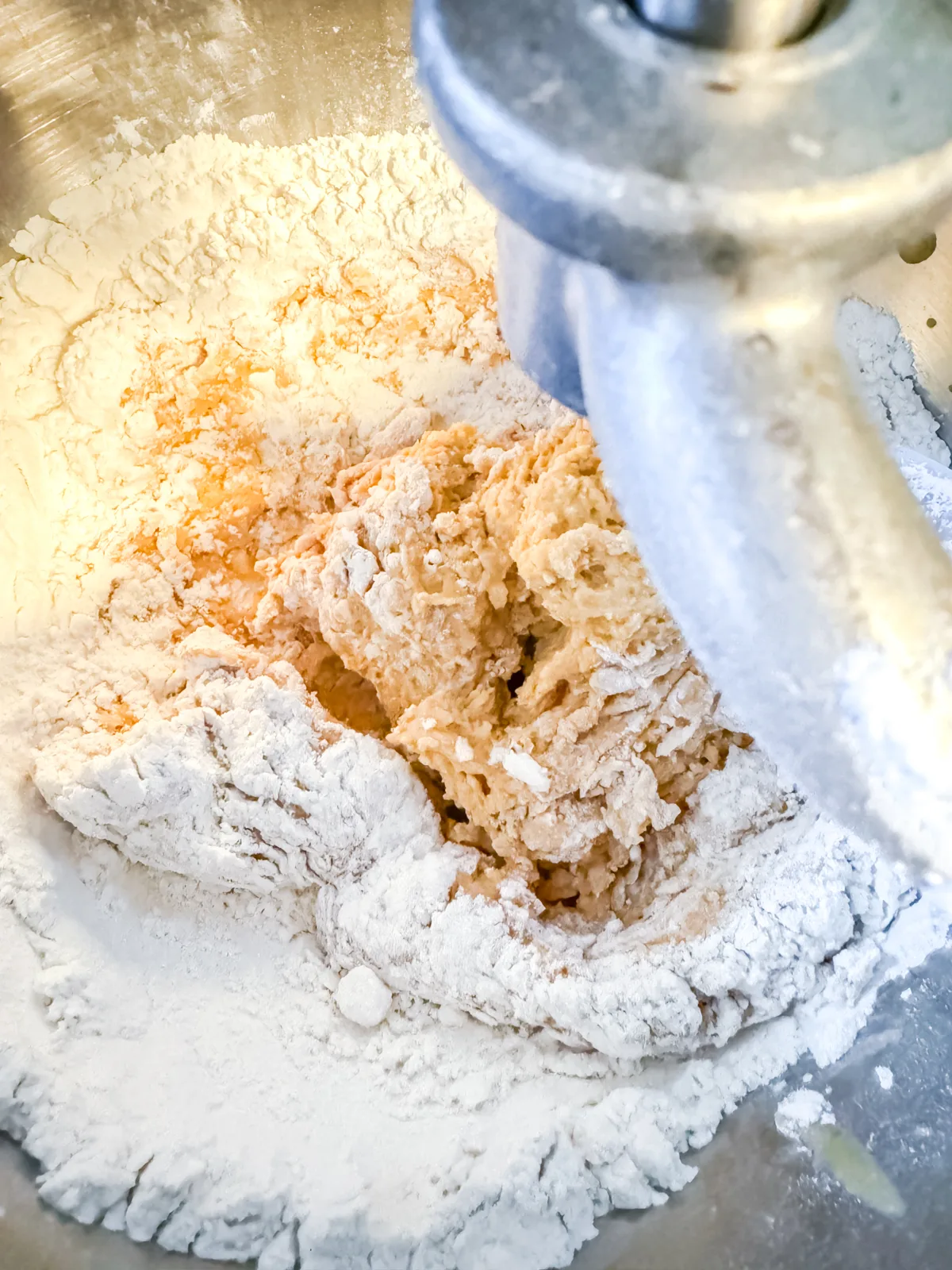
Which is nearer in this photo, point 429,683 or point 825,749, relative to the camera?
point 825,749

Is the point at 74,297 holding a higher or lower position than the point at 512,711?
higher

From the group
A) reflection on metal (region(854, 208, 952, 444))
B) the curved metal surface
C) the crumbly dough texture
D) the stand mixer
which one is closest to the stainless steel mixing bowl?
reflection on metal (region(854, 208, 952, 444))

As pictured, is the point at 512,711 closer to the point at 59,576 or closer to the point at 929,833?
the point at 59,576

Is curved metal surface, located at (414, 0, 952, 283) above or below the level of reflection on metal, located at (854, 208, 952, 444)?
above

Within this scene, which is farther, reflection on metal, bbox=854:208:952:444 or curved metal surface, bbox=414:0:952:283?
reflection on metal, bbox=854:208:952:444

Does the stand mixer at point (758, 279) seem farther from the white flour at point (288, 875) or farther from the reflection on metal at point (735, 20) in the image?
the white flour at point (288, 875)

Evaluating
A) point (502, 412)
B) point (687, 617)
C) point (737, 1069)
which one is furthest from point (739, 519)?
point (502, 412)

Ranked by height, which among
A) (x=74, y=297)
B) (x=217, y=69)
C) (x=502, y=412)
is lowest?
(x=502, y=412)

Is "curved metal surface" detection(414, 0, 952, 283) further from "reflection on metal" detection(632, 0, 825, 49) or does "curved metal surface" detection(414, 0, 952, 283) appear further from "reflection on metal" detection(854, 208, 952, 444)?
"reflection on metal" detection(854, 208, 952, 444)
